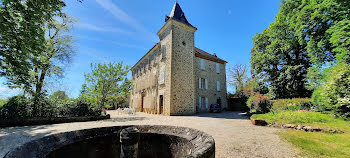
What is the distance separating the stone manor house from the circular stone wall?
10646mm

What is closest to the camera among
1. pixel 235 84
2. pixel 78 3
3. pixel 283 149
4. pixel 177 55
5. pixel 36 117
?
pixel 283 149

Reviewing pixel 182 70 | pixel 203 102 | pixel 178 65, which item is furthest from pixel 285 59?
pixel 178 65

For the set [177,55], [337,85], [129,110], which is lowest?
[129,110]

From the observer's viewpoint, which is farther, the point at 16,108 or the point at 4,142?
the point at 16,108

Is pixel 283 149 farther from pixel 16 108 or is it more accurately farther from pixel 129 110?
pixel 129 110

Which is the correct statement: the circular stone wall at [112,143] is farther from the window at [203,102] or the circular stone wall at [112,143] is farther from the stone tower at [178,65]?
the window at [203,102]

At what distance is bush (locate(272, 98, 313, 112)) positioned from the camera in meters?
10.6

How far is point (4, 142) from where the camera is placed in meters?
4.16

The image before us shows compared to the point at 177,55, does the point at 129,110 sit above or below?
below

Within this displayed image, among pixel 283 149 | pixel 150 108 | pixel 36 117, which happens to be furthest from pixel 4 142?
pixel 150 108

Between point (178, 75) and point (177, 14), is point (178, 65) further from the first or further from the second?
point (177, 14)

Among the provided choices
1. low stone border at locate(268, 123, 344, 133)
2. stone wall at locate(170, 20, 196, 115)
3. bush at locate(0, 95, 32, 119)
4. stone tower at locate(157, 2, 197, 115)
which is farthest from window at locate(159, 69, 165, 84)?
low stone border at locate(268, 123, 344, 133)

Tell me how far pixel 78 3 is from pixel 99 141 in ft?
16.6

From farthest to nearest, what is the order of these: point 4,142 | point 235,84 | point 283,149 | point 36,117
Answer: point 235,84, point 36,117, point 4,142, point 283,149
